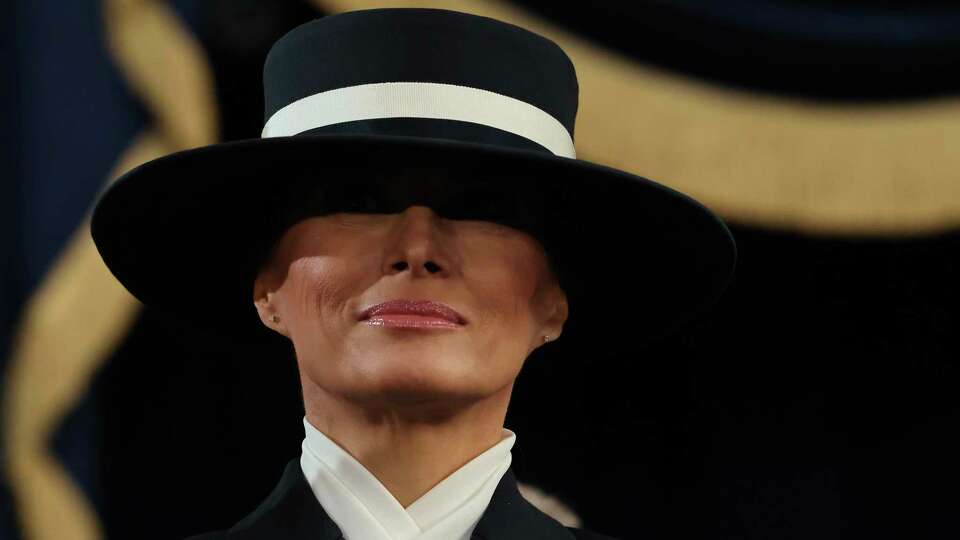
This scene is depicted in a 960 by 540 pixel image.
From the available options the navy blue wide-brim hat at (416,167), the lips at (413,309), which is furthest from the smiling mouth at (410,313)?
the navy blue wide-brim hat at (416,167)

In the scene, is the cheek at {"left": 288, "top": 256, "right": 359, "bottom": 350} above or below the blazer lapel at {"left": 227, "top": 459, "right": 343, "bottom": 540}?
above

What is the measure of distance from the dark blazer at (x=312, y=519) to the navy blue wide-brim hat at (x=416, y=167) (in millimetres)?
221

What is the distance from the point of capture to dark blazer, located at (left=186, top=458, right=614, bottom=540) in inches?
47.4

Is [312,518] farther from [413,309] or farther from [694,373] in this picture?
[694,373]

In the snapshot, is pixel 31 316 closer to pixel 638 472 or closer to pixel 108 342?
pixel 108 342

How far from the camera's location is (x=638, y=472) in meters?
1.74

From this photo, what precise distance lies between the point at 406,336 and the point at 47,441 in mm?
752

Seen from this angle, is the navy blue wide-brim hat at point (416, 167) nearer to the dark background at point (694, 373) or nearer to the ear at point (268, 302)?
the ear at point (268, 302)

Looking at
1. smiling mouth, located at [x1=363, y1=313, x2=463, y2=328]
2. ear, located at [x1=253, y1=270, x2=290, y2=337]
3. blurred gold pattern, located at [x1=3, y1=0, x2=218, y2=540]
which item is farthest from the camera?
blurred gold pattern, located at [x1=3, y1=0, x2=218, y2=540]

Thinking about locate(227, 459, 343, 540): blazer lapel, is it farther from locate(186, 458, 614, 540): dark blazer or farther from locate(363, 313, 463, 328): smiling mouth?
locate(363, 313, 463, 328): smiling mouth

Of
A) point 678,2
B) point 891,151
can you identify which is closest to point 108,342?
point 678,2

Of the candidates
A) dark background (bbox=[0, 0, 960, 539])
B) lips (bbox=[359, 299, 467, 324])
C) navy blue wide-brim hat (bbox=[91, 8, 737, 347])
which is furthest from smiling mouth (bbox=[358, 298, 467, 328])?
dark background (bbox=[0, 0, 960, 539])

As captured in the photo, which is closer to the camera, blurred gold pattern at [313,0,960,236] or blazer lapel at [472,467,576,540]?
blazer lapel at [472,467,576,540]

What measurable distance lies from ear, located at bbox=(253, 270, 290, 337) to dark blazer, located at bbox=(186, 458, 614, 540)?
132 mm
